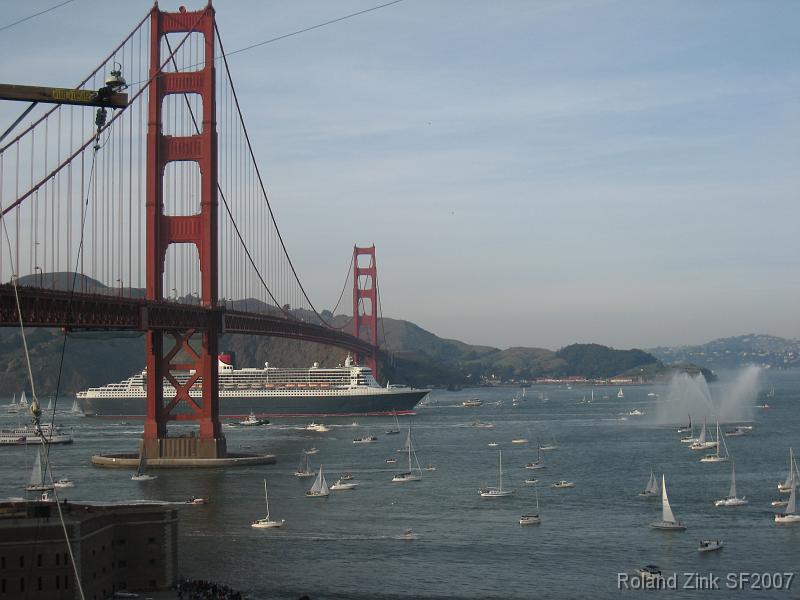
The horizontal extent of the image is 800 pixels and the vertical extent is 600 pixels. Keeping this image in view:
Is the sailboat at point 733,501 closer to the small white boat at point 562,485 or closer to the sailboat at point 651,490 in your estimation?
the sailboat at point 651,490

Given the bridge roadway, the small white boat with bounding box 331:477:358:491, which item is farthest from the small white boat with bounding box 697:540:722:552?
the bridge roadway

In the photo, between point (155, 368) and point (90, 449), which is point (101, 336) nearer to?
point (155, 368)

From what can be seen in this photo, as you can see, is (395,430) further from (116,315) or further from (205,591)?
(205,591)

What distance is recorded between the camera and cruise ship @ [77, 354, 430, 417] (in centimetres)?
9988

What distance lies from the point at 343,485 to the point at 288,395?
55668 millimetres

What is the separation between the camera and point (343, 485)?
1763 inches

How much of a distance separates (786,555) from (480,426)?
53850mm

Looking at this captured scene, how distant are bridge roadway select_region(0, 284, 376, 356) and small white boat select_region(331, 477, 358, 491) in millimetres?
9530

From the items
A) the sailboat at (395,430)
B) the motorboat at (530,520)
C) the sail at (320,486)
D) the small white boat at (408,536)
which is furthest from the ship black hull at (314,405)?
the small white boat at (408,536)

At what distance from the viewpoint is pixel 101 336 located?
144 ft

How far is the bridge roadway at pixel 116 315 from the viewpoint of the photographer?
37.5 meters

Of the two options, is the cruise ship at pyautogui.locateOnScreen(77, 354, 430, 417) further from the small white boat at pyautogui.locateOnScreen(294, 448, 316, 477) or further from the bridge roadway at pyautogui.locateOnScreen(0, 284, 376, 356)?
the small white boat at pyautogui.locateOnScreen(294, 448, 316, 477)

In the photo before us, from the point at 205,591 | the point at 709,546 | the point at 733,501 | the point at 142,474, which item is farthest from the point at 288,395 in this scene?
the point at 205,591

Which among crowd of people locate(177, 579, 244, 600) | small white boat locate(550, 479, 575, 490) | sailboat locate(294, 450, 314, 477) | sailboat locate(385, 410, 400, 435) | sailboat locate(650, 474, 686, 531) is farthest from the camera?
sailboat locate(385, 410, 400, 435)
